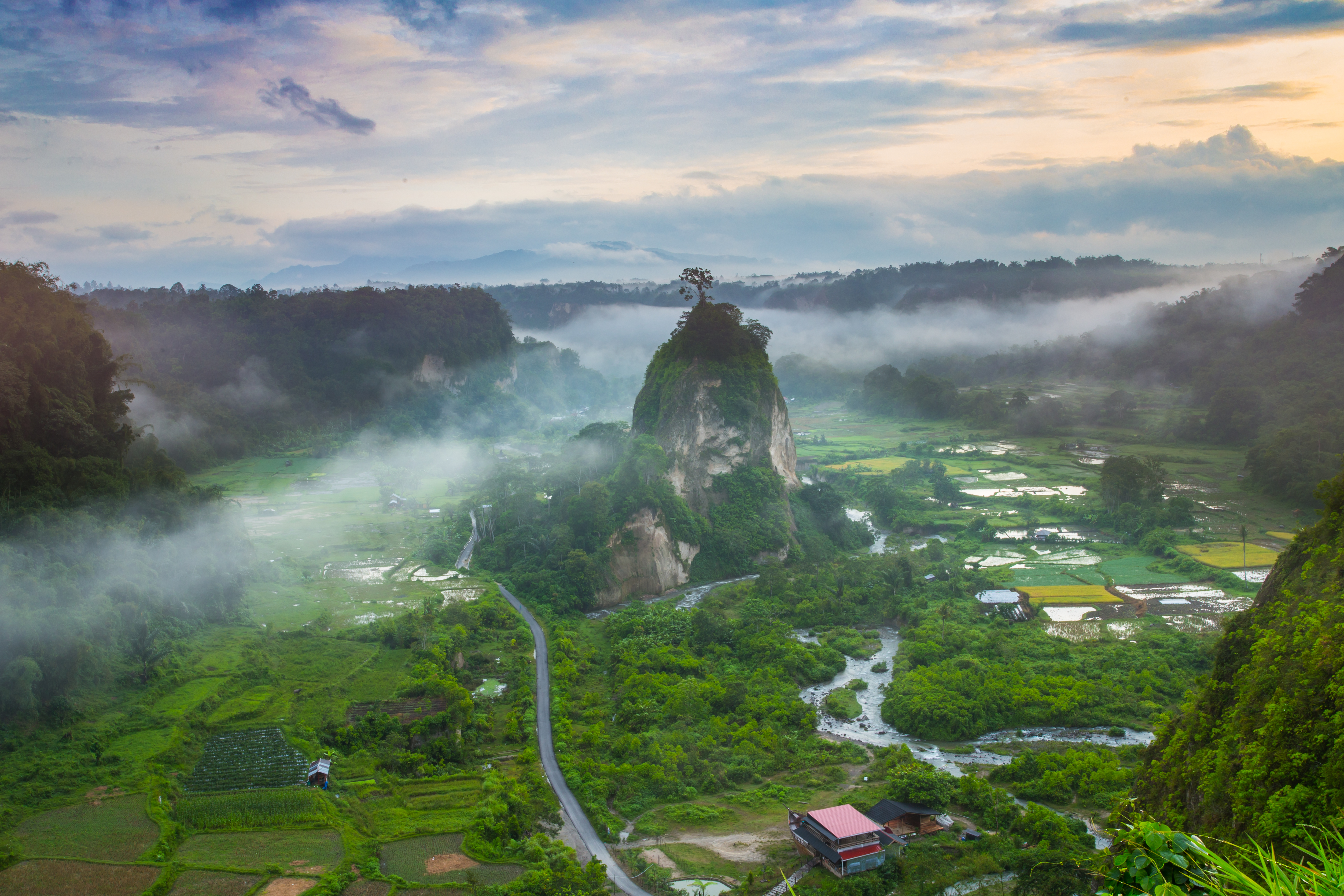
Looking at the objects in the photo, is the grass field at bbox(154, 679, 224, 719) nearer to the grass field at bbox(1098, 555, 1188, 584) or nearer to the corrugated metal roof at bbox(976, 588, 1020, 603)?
the corrugated metal roof at bbox(976, 588, 1020, 603)

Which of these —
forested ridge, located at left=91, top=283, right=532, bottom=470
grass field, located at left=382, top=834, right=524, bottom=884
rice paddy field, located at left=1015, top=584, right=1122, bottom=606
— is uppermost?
forested ridge, located at left=91, top=283, right=532, bottom=470

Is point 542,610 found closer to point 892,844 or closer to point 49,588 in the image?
point 49,588

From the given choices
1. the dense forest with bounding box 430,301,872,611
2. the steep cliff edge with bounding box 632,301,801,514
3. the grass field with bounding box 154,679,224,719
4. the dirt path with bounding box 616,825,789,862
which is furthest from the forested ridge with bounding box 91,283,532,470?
the dirt path with bounding box 616,825,789,862

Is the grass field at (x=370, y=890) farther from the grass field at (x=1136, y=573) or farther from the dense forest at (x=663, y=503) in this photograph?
the grass field at (x=1136, y=573)

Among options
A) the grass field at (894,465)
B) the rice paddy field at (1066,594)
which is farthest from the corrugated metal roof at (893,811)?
the grass field at (894,465)

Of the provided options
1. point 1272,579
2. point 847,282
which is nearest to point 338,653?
point 1272,579

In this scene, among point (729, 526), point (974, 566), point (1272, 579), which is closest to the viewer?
point (1272, 579)
